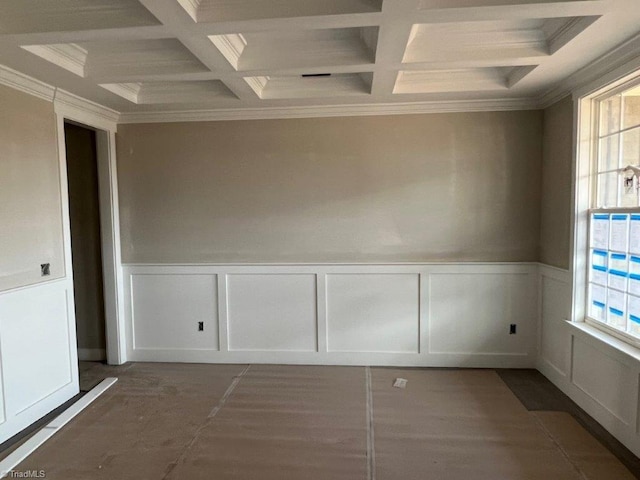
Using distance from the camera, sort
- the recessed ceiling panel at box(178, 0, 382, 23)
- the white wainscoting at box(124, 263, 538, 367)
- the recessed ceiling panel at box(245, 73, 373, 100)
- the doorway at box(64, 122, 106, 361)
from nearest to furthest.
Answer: the recessed ceiling panel at box(178, 0, 382, 23) < the recessed ceiling panel at box(245, 73, 373, 100) < the white wainscoting at box(124, 263, 538, 367) < the doorway at box(64, 122, 106, 361)

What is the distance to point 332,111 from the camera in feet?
11.6

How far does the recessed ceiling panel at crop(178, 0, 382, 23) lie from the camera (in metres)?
1.89

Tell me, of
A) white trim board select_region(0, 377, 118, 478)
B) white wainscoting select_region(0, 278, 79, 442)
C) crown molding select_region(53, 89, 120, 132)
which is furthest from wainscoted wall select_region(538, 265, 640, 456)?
crown molding select_region(53, 89, 120, 132)

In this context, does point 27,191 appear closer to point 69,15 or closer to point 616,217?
point 69,15

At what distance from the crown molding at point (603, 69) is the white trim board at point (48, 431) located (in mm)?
4284

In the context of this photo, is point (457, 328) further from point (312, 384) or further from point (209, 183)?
point (209, 183)

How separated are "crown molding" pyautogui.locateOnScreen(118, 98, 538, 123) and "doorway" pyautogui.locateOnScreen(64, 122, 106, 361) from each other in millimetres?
515

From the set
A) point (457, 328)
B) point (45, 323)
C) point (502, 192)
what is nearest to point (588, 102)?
point (502, 192)

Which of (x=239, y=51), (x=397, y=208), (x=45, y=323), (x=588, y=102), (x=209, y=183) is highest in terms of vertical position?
(x=239, y=51)

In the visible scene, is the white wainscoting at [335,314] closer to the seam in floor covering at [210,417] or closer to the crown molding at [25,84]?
the seam in floor covering at [210,417]

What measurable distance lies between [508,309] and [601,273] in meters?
0.92

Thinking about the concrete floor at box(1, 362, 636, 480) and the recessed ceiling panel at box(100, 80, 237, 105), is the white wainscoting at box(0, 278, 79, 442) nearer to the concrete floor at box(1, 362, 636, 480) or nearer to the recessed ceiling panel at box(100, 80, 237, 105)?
the concrete floor at box(1, 362, 636, 480)

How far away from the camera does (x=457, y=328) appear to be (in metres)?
3.59

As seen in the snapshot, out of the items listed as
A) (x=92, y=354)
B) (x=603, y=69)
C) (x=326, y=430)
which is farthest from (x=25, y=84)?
(x=603, y=69)
